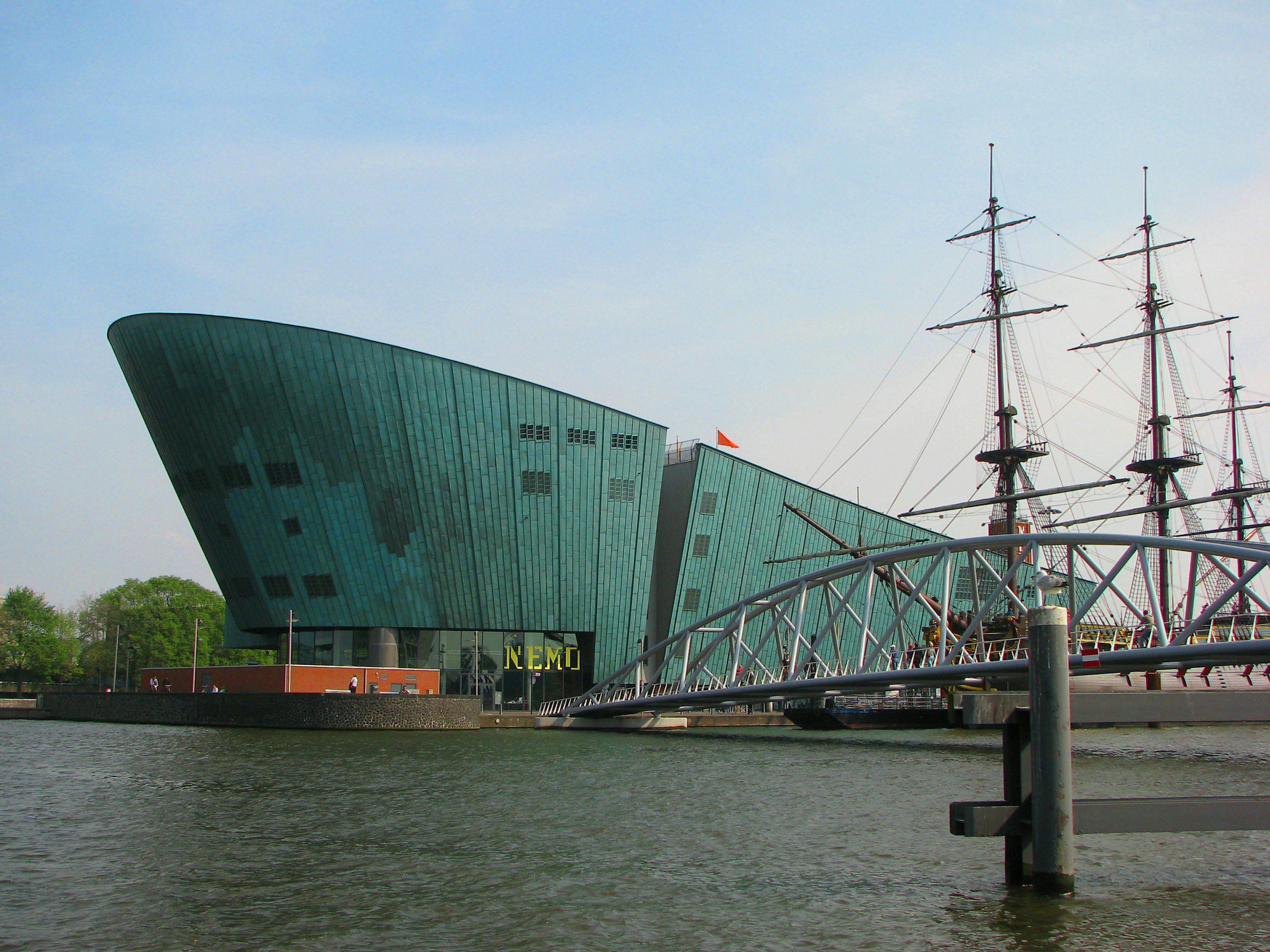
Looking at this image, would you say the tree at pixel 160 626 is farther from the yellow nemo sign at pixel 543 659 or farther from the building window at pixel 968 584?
the building window at pixel 968 584

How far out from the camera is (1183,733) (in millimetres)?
62562

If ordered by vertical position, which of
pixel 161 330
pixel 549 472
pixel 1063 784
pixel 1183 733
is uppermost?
pixel 161 330

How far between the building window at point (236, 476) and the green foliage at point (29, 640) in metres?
53.7

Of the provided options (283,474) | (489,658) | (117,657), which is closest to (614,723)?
(489,658)

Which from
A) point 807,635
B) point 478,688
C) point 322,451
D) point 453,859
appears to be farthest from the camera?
point 807,635

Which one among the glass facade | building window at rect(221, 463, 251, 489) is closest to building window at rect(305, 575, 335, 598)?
the glass facade

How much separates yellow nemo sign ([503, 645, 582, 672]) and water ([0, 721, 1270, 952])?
103 ft

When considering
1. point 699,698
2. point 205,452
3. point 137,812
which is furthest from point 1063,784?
point 205,452

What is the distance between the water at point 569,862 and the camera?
13883 millimetres

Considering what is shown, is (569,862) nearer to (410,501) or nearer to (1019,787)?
(1019,787)

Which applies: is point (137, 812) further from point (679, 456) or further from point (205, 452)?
point (679, 456)

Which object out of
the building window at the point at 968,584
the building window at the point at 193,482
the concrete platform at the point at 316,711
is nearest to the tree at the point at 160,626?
the building window at the point at 193,482

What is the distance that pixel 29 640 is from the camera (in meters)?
107

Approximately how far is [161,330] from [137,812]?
44.2 m
